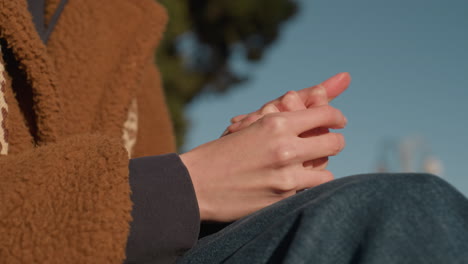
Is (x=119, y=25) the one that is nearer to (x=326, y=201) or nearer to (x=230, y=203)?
(x=230, y=203)

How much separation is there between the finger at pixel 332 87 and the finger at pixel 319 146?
164 millimetres

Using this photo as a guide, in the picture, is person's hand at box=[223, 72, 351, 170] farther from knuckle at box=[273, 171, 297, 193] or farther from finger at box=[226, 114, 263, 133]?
knuckle at box=[273, 171, 297, 193]

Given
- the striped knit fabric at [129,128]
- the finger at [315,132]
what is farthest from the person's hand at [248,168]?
the striped knit fabric at [129,128]

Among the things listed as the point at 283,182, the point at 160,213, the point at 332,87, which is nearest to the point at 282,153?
the point at 283,182

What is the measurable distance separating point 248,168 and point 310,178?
0.50 feet

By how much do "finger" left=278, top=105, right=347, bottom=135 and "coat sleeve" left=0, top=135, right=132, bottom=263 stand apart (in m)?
0.36

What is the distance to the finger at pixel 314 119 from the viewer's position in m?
0.99

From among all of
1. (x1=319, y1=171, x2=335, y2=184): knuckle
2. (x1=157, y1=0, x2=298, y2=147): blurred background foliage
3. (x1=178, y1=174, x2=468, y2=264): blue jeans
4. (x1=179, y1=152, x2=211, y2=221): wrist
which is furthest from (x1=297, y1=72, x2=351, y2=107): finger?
(x1=157, y1=0, x2=298, y2=147): blurred background foliage

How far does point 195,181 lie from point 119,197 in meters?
0.19

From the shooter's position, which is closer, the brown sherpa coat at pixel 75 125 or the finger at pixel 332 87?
the brown sherpa coat at pixel 75 125

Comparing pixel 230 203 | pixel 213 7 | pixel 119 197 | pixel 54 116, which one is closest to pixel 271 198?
pixel 230 203

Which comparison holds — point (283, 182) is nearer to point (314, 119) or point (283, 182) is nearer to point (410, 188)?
point (314, 119)

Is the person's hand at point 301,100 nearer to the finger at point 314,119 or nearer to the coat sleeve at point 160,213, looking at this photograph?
the finger at point 314,119

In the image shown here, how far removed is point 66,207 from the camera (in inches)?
29.1
